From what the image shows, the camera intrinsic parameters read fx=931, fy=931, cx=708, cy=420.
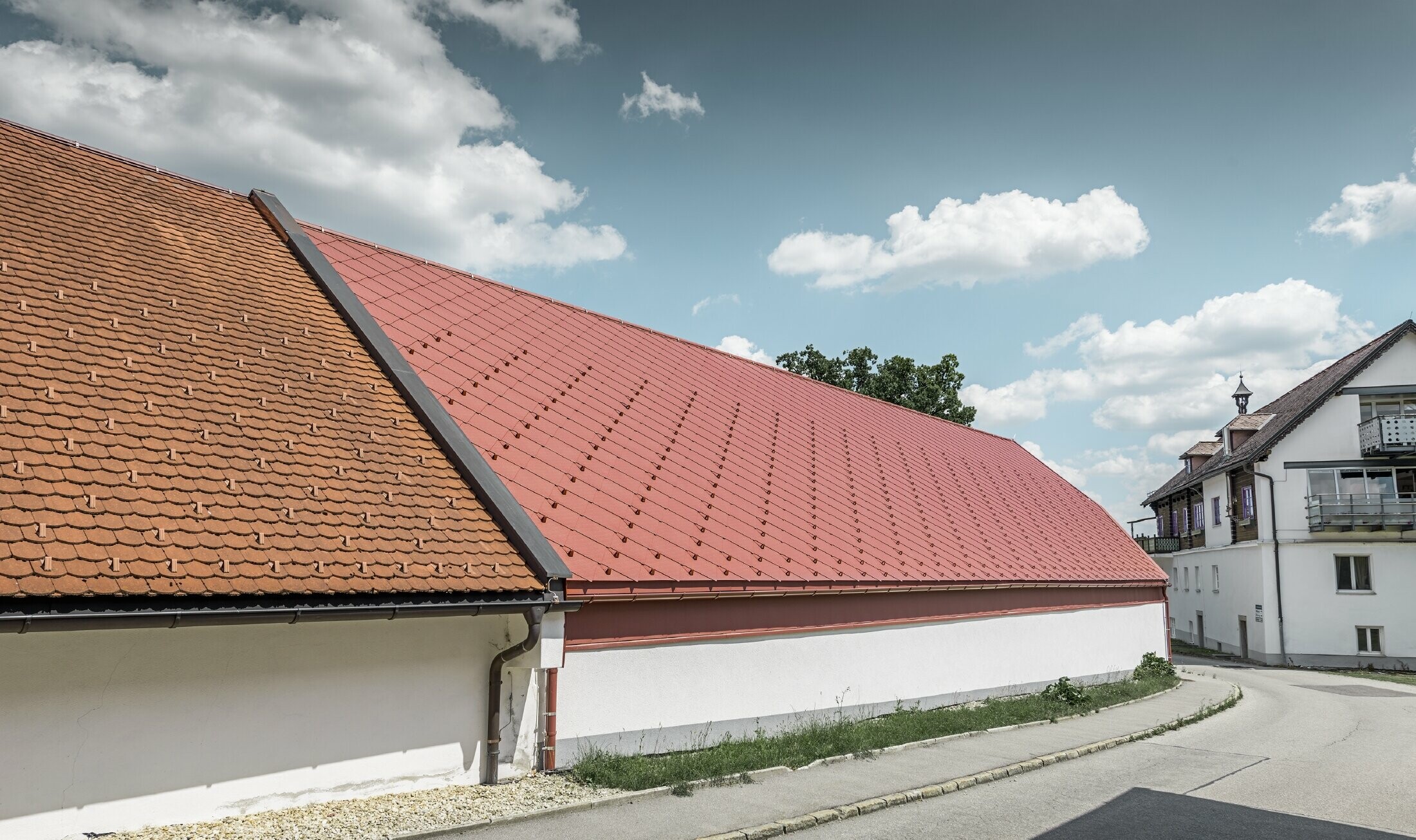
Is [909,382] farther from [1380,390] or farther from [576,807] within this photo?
[576,807]

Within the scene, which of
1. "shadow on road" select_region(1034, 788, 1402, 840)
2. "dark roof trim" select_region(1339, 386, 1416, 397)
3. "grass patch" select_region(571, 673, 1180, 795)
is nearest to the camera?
"shadow on road" select_region(1034, 788, 1402, 840)

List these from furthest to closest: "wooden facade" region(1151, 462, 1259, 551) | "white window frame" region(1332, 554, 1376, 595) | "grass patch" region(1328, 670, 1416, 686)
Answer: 1. "wooden facade" region(1151, 462, 1259, 551)
2. "white window frame" region(1332, 554, 1376, 595)
3. "grass patch" region(1328, 670, 1416, 686)

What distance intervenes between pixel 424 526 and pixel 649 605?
9.85 feet

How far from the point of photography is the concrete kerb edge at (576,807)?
25.1 feet

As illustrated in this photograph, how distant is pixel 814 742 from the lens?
11867 millimetres

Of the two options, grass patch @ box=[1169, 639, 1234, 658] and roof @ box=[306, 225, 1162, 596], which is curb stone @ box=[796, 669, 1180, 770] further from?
grass patch @ box=[1169, 639, 1234, 658]

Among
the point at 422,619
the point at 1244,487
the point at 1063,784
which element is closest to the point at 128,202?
the point at 422,619

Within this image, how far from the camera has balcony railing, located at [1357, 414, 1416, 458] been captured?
32.5 metres

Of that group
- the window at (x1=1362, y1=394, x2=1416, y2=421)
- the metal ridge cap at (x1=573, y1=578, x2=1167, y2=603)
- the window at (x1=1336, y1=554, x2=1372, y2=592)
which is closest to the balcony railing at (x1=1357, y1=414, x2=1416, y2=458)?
the window at (x1=1362, y1=394, x2=1416, y2=421)

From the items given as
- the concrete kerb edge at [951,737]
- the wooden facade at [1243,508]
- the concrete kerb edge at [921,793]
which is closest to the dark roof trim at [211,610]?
the concrete kerb edge at [921,793]

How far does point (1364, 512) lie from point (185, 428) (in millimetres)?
37658

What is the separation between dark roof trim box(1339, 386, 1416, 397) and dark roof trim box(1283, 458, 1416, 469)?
2.42 metres

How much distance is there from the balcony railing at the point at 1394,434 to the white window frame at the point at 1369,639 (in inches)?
245

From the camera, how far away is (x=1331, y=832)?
354 inches
